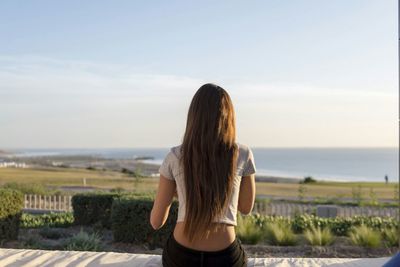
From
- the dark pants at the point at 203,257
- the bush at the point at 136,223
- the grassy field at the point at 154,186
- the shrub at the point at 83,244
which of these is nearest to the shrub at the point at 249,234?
the bush at the point at 136,223

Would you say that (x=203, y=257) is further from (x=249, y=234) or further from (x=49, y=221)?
(x=49, y=221)

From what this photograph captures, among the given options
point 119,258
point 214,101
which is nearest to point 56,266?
point 119,258

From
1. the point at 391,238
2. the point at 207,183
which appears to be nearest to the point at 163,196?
the point at 207,183

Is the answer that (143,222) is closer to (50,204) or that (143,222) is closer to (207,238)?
(207,238)

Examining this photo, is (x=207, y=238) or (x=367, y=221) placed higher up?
(x=207, y=238)

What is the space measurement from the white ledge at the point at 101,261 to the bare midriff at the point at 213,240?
122 cm

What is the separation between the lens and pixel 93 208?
10.4 metres

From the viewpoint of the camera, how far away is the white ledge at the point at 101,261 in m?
4.05

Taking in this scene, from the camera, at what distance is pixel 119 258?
4227mm

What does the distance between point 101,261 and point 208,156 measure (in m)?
1.88

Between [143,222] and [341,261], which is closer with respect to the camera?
[341,261]

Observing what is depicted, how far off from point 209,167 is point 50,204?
45.5 feet

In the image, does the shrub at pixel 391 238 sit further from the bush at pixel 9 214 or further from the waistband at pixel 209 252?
the bush at pixel 9 214

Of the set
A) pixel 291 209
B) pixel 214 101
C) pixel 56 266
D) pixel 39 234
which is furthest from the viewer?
pixel 291 209
